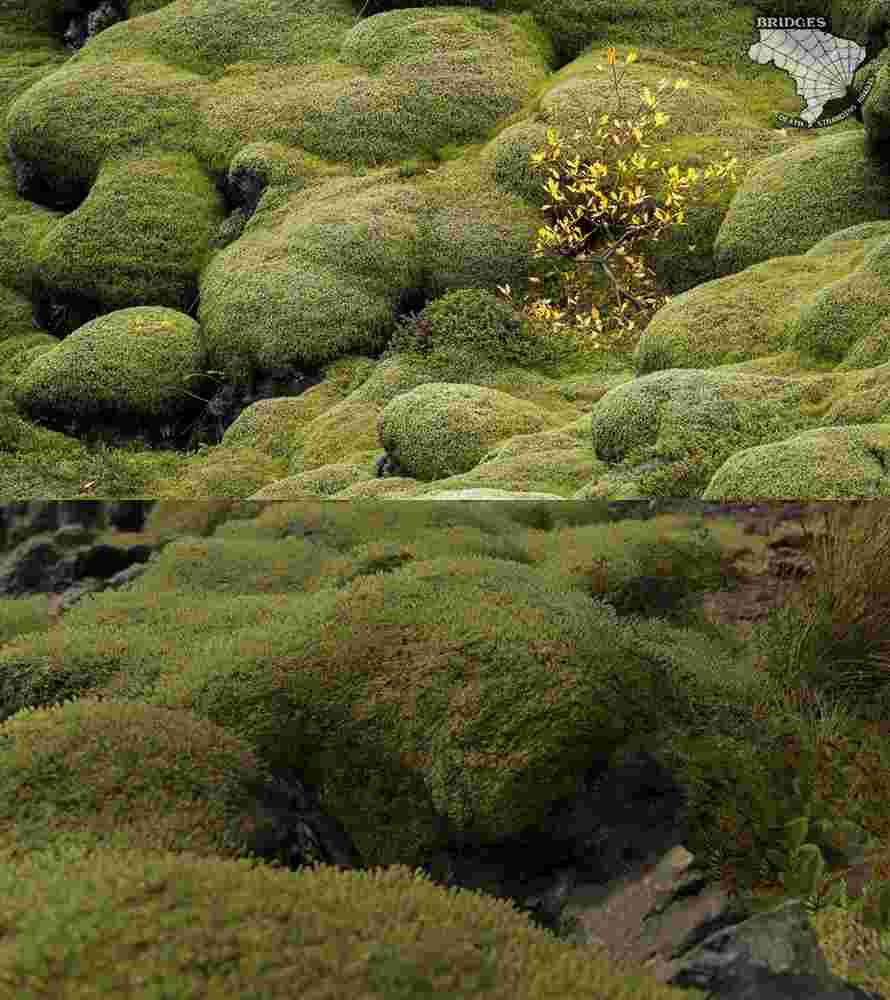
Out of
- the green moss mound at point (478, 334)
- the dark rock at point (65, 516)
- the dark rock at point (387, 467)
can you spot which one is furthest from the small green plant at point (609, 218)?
the dark rock at point (65, 516)

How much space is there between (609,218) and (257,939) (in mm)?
13715

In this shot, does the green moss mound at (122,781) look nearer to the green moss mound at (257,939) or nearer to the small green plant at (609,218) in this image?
the green moss mound at (257,939)

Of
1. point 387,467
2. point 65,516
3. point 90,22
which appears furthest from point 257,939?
point 90,22

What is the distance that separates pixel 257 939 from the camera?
3.28m

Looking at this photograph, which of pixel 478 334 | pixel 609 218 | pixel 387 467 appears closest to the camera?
pixel 387 467

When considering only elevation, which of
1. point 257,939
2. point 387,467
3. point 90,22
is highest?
point 90,22

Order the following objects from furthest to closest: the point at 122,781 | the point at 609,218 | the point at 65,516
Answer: the point at 609,218 < the point at 65,516 < the point at 122,781

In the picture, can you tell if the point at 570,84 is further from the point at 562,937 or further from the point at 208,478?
the point at 562,937

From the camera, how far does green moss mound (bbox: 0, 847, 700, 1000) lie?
3133 millimetres

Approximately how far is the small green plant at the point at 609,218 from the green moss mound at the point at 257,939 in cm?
1079

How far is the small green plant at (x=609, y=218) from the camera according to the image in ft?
46.1

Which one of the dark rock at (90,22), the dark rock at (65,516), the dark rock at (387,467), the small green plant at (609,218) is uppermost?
the dark rock at (90,22)

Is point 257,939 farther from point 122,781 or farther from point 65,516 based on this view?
point 65,516

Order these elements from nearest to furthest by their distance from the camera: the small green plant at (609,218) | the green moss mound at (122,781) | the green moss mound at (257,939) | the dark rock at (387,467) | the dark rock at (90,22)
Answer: the green moss mound at (257,939)
the green moss mound at (122,781)
the dark rock at (387,467)
the small green plant at (609,218)
the dark rock at (90,22)
